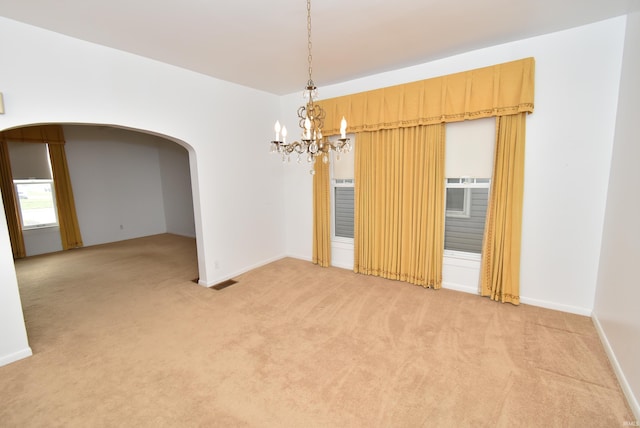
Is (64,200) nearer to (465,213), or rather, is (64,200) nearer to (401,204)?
(401,204)

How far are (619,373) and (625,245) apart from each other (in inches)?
38.5

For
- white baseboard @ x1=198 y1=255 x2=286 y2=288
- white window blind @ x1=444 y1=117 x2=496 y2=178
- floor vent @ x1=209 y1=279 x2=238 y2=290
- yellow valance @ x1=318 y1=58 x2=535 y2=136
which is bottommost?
floor vent @ x1=209 y1=279 x2=238 y2=290

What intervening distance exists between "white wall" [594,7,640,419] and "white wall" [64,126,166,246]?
8698mm

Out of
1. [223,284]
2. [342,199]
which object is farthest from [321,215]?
[223,284]

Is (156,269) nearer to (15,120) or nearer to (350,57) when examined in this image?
(15,120)

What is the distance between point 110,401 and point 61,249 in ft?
18.8

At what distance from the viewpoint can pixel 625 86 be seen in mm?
2471

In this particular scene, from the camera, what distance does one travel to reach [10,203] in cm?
527

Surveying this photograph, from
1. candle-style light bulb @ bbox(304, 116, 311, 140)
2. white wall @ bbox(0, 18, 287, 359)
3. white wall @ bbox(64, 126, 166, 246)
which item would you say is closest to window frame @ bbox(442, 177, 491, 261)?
candle-style light bulb @ bbox(304, 116, 311, 140)

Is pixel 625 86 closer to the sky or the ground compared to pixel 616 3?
closer to the ground

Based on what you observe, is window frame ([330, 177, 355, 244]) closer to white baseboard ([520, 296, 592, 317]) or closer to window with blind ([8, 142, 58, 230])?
white baseboard ([520, 296, 592, 317])

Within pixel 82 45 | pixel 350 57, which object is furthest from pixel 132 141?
pixel 350 57

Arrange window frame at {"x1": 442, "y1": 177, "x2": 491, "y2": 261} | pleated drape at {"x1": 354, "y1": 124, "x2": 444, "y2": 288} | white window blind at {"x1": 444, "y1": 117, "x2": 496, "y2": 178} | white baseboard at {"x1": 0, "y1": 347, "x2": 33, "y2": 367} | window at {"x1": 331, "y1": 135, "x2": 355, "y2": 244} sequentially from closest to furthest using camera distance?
white baseboard at {"x1": 0, "y1": 347, "x2": 33, "y2": 367} → white window blind at {"x1": 444, "y1": 117, "x2": 496, "y2": 178} → window frame at {"x1": 442, "y1": 177, "x2": 491, "y2": 261} → pleated drape at {"x1": 354, "y1": 124, "x2": 444, "y2": 288} → window at {"x1": 331, "y1": 135, "x2": 355, "y2": 244}

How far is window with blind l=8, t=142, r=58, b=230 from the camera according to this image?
17.9 ft
